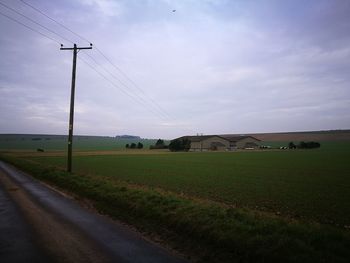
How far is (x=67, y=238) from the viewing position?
838cm

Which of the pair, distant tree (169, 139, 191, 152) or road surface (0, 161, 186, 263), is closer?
road surface (0, 161, 186, 263)

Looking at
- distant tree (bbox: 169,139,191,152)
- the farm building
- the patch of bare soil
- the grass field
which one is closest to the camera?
the patch of bare soil

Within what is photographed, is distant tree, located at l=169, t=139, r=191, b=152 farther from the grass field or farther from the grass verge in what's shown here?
the grass verge

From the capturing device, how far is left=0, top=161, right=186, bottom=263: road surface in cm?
703

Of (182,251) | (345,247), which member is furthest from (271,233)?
(182,251)

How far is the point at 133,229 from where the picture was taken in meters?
9.89

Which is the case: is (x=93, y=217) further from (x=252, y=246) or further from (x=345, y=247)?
(x=345, y=247)

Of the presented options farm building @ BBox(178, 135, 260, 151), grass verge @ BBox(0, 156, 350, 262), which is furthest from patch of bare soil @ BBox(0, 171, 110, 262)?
farm building @ BBox(178, 135, 260, 151)

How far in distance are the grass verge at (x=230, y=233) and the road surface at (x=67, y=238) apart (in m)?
0.91

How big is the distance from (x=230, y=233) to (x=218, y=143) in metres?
116

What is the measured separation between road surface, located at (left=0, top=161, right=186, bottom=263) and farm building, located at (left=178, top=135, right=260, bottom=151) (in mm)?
108434

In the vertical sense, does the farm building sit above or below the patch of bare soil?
above

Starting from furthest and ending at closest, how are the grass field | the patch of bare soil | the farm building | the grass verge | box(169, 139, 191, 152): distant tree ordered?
1. the farm building
2. box(169, 139, 191, 152): distant tree
3. the grass field
4. the grass verge
5. the patch of bare soil

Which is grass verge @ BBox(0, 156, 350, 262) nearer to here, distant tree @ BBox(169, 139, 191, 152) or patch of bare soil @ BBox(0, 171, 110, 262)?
patch of bare soil @ BBox(0, 171, 110, 262)
